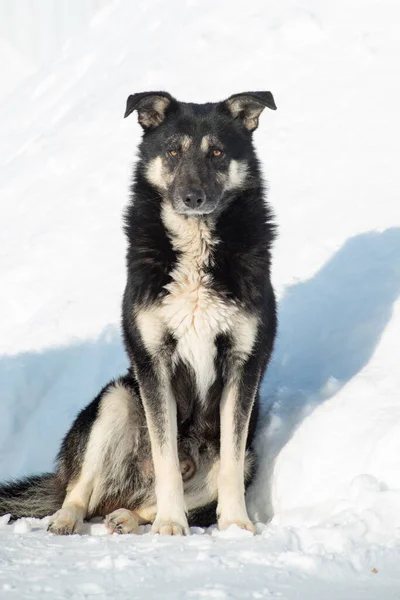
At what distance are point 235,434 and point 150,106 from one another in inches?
75.1

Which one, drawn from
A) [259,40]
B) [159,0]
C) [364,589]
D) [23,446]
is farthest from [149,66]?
[364,589]

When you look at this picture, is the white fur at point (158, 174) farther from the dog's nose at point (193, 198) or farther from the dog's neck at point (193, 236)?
the dog's nose at point (193, 198)

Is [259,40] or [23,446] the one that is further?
[259,40]

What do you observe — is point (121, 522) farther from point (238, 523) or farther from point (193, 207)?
point (193, 207)

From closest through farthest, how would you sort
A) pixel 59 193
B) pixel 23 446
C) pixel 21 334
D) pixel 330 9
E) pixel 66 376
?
1. pixel 23 446
2. pixel 66 376
3. pixel 21 334
4. pixel 59 193
5. pixel 330 9

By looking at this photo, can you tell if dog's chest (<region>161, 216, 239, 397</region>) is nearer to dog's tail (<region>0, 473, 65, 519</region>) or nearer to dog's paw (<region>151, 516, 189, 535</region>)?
dog's paw (<region>151, 516, 189, 535</region>)

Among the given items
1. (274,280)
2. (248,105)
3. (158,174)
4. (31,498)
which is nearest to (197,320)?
(158,174)

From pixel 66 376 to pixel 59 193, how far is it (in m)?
3.45

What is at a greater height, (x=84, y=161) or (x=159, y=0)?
(x=159, y=0)

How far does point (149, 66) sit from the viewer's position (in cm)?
1145

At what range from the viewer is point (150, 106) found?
15.7 ft

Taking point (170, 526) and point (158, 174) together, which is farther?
point (158, 174)

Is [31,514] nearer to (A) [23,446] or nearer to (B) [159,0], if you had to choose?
(A) [23,446]

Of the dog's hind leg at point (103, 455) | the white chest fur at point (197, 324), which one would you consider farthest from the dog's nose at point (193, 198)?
the dog's hind leg at point (103, 455)
